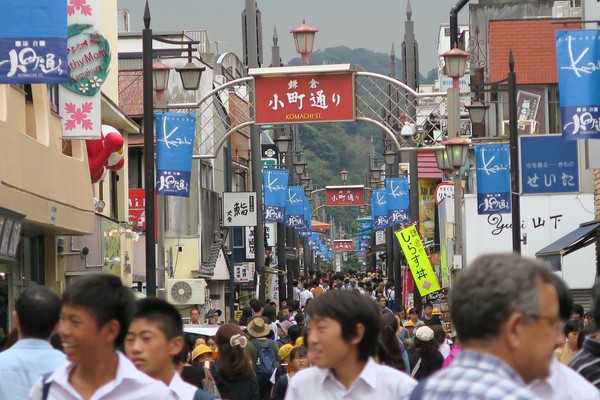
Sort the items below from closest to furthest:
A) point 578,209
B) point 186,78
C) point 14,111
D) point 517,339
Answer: point 517,339, point 14,111, point 186,78, point 578,209

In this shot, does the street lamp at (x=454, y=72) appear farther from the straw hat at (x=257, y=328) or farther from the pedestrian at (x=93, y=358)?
the pedestrian at (x=93, y=358)

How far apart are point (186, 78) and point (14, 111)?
4.63m

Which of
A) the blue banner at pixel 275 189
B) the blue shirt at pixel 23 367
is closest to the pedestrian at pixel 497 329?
the blue shirt at pixel 23 367

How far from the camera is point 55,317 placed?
714 centimetres

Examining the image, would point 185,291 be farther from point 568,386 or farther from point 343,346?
point 568,386

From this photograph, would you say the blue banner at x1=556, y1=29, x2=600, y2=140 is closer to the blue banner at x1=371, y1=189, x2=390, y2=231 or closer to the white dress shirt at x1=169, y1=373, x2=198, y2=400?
the white dress shirt at x1=169, y1=373, x2=198, y2=400

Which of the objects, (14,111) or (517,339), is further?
(14,111)

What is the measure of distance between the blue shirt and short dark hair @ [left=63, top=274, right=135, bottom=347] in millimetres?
1243

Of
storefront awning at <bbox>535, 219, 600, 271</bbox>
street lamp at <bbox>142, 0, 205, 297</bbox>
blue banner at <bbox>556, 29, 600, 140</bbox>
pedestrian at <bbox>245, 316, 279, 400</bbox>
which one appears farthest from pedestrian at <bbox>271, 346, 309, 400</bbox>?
storefront awning at <bbox>535, 219, 600, 271</bbox>

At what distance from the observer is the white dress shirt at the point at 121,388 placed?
5.54 m

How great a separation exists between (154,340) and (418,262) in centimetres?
2833

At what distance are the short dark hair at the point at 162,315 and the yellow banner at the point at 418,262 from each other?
2714 cm

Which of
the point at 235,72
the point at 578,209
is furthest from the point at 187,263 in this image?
the point at 235,72

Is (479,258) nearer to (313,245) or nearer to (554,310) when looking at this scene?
(554,310)
